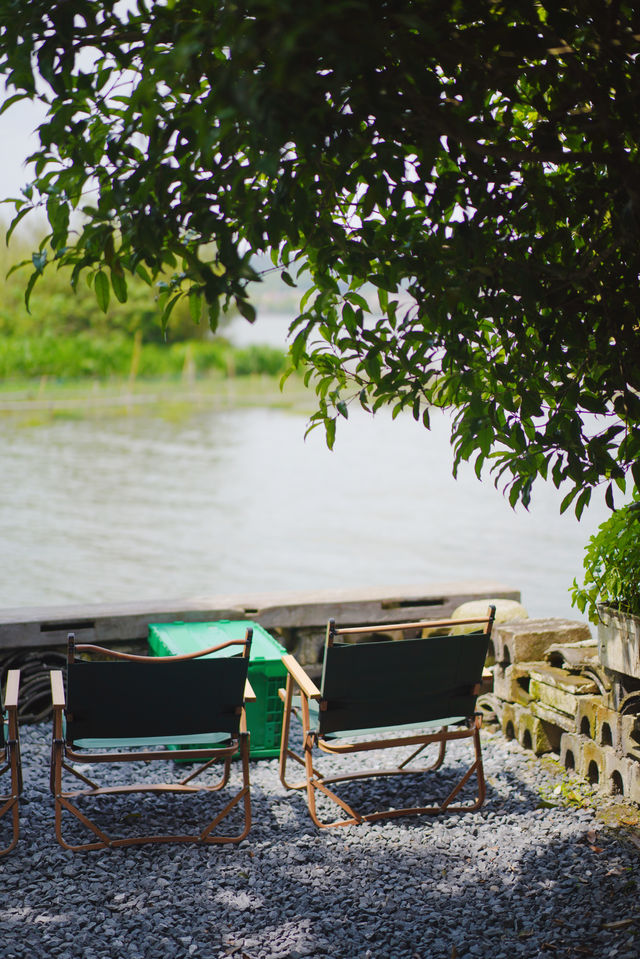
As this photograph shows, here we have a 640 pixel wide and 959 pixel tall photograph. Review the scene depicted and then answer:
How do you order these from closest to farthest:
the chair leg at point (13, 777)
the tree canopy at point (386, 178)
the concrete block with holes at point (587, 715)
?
the tree canopy at point (386, 178) < the chair leg at point (13, 777) < the concrete block with holes at point (587, 715)

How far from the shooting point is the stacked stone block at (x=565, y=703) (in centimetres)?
324

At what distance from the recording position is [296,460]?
3859cm

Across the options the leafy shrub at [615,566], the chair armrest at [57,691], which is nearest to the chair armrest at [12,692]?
the chair armrest at [57,691]

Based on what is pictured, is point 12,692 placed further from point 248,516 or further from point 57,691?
point 248,516

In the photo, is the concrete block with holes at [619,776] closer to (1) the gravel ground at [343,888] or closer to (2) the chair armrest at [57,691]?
(1) the gravel ground at [343,888]

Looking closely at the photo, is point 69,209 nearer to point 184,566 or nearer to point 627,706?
point 627,706

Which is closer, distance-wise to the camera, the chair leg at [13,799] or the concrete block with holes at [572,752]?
the chair leg at [13,799]

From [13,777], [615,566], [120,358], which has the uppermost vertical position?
[120,358]

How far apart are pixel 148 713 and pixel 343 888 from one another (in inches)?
31.7

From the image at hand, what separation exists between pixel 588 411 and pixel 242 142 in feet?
3.70

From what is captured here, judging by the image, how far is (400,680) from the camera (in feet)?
10.6

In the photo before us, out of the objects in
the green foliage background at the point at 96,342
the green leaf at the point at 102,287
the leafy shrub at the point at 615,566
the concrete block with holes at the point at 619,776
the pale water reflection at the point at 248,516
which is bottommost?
the pale water reflection at the point at 248,516

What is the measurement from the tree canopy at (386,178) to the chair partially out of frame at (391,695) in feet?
2.90

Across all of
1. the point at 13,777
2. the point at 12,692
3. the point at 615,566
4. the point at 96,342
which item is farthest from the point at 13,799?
the point at 96,342
